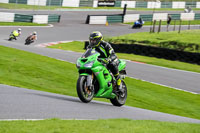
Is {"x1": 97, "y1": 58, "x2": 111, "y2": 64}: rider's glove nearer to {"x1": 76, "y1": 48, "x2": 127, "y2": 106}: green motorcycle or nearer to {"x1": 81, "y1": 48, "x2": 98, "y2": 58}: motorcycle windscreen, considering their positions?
{"x1": 76, "y1": 48, "x2": 127, "y2": 106}: green motorcycle

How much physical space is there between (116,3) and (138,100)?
5013 centimetres

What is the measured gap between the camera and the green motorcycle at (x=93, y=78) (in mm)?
9789

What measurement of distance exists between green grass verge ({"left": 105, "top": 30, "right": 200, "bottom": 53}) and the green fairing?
68.4 ft

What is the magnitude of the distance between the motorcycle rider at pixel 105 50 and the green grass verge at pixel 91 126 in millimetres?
2906

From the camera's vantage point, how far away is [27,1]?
51.5 m

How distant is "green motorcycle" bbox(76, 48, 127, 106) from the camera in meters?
9.79

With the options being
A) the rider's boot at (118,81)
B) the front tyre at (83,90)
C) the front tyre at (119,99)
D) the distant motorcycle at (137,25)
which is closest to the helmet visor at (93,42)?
the front tyre at (83,90)

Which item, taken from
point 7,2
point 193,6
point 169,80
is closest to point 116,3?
point 193,6

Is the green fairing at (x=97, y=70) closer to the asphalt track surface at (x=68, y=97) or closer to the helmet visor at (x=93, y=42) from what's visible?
the helmet visor at (x=93, y=42)

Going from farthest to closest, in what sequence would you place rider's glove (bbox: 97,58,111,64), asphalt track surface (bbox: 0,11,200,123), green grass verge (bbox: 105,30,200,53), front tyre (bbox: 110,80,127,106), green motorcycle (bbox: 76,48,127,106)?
green grass verge (bbox: 105,30,200,53) → front tyre (bbox: 110,80,127,106) → rider's glove (bbox: 97,58,111,64) → green motorcycle (bbox: 76,48,127,106) → asphalt track surface (bbox: 0,11,200,123)

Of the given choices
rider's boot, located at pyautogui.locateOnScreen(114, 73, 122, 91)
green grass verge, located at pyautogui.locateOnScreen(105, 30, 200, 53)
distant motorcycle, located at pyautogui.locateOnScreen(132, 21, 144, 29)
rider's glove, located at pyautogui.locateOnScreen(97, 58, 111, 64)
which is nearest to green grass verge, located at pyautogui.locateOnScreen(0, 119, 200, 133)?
rider's glove, located at pyautogui.locateOnScreen(97, 58, 111, 64)

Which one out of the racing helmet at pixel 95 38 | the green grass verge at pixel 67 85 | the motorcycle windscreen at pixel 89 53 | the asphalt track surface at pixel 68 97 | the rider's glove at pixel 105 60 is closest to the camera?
the asphalt track surface at pixel 68 97

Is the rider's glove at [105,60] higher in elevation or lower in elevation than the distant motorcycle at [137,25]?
lower

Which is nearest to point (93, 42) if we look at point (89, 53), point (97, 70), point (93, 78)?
point (89, 53)
